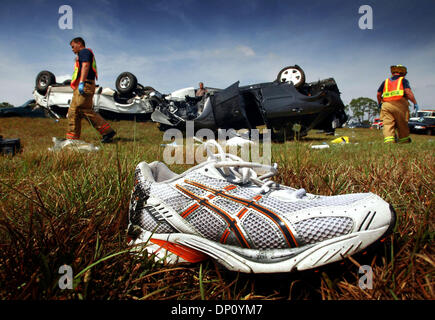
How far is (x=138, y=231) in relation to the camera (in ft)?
3.54

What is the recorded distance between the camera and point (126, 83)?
1324 centimetres

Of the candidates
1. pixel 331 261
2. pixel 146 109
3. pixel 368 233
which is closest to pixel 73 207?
pixel 331 261

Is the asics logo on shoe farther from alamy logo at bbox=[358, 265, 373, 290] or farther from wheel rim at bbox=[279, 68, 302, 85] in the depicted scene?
wheel rim at bbox=[279, 68, 302, 85]

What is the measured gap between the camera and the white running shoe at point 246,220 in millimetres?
793

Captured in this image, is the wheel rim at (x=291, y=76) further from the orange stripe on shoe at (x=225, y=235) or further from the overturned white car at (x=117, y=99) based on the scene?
the orange stripe on shoe at (x=225, y=235)

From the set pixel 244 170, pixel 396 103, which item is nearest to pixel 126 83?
pixel 396 103

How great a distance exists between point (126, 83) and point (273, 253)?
1421 centimetres

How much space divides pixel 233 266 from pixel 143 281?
316 millimetres

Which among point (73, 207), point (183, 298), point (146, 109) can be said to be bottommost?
point (183, 298)

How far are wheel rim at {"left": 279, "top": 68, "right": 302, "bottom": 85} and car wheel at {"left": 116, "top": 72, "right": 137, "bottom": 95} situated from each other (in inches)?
338

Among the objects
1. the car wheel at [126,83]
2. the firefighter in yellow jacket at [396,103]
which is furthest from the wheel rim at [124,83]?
the firefighter in yellow jacket at [396,103]

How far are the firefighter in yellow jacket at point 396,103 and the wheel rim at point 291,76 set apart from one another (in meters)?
2.28

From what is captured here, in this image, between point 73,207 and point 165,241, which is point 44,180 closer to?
point 73,207

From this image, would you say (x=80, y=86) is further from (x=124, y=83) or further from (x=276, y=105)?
(x=124, y=83)
